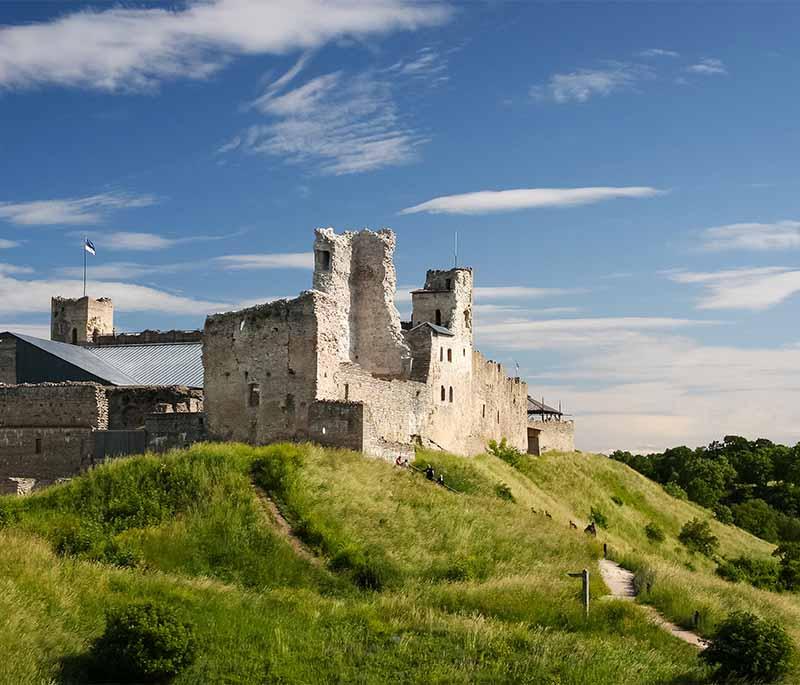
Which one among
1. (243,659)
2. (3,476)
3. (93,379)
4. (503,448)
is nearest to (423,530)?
(243,659)

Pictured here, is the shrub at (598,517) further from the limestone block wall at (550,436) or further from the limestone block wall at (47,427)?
the limestone block wall at (47,427)

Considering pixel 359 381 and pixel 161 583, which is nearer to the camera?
pixel 161 583

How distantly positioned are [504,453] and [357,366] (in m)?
18.3

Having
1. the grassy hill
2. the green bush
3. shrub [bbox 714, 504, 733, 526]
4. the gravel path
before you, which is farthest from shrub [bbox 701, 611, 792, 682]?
shrub [bbox 714, 504, 733, 526]

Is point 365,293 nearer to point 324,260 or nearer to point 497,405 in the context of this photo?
point 324,260

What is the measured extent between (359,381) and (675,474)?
5085 centimetres

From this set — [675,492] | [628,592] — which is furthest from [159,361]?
[675,492]

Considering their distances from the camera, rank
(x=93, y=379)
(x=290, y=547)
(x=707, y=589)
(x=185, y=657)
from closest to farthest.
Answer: (x=185, y=657) → (x=290, y=547) → (x=707, y=589) → (x=93, y=379)

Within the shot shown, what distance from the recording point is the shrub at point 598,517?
4866cm

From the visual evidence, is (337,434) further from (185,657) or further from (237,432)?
(185,657)

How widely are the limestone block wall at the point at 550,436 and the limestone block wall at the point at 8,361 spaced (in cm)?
2885

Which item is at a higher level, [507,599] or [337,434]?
[337,434]

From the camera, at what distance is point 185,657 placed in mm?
18422

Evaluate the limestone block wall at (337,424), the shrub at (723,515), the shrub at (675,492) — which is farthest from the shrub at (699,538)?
the limestone block wall at (337,424)
